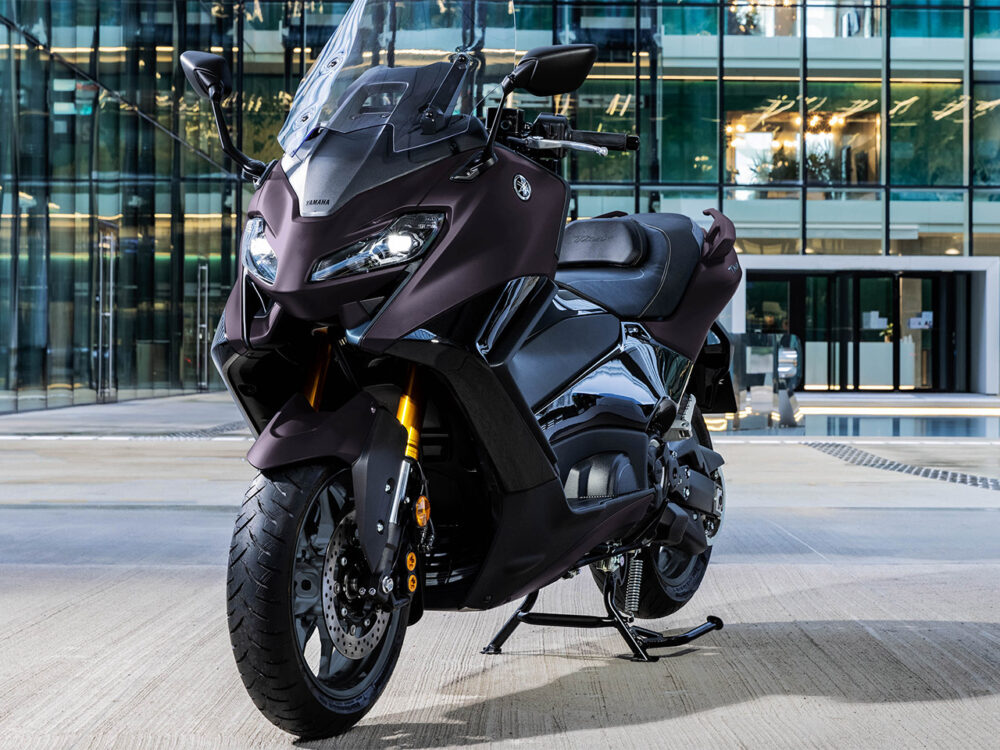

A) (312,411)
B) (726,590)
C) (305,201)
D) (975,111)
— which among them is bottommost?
(726,590)

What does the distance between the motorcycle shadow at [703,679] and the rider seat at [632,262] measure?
959mm

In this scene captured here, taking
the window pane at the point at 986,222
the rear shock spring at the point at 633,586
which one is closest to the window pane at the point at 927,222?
the window pane at the point at 986,222

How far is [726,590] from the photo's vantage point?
14.5 ft

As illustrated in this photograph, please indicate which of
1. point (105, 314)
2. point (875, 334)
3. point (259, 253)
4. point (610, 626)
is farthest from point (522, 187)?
point (875, 334)

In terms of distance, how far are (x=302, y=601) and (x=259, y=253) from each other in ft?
2.31

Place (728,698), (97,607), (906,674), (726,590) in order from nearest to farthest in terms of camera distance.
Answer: (728,698) < (906,674) < (97,607) < (726,590)

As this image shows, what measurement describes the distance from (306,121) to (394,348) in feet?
2.28

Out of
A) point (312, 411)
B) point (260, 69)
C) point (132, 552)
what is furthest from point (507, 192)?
point (260, 69)

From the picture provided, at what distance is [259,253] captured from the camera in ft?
8.45

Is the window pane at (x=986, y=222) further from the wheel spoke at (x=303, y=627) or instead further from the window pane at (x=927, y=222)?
the wheel spoke at (x=303, y=627)

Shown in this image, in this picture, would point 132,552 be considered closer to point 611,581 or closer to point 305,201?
point 611,581

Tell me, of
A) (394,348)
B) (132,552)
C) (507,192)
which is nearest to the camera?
(394,348)

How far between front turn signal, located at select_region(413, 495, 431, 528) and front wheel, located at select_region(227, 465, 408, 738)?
0.13 meters

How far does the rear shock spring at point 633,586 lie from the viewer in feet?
11.8
